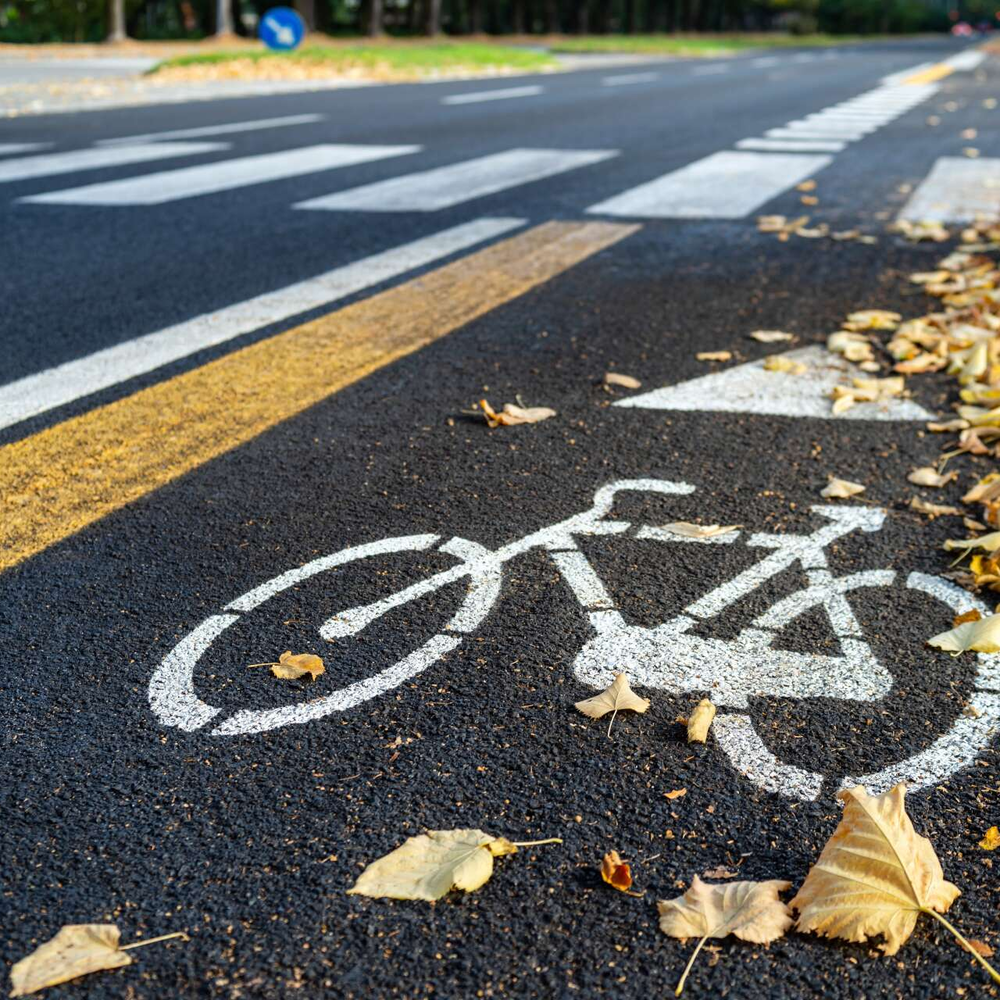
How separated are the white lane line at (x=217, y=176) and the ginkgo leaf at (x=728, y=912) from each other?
7.25 meters

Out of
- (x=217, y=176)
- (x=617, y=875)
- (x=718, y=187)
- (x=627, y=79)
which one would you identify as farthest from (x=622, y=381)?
(x=627, y=79)

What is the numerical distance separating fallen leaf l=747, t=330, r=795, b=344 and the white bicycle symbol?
1961 millimetres

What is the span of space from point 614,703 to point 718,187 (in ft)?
24.1

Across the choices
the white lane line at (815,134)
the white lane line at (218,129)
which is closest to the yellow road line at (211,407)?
the white lane line at (218,129)

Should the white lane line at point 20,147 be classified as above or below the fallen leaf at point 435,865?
below

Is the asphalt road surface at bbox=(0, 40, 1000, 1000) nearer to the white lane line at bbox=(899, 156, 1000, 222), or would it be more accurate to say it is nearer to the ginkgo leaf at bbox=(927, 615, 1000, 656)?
the ginkgo leaf at bbox=(927, 615, 1000, 656)

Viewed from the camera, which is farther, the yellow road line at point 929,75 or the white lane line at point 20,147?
the yellow road line at point 929,75

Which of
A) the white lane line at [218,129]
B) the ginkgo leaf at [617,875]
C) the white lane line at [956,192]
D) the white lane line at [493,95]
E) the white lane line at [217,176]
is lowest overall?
the white lane line at [493,95]

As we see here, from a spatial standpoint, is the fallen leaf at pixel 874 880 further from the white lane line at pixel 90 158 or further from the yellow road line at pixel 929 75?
the yellow road line at pixel 929 75

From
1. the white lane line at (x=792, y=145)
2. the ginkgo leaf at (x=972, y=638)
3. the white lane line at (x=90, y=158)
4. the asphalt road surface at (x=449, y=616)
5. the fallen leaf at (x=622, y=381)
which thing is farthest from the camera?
the white lane line at (x=792, y=145)

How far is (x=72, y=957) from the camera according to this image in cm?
168

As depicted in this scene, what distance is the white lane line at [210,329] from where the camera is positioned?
4.20m

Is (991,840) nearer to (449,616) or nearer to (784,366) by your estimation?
(449,616)

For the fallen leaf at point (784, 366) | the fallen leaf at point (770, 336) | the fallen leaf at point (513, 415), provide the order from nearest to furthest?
the fallen leaf at point (513, 415) < the fallen leaf at point (784, 366) < the fallen leaf at point (770, 336)
